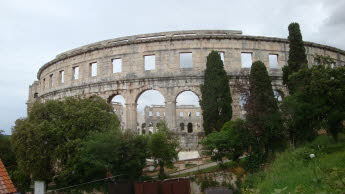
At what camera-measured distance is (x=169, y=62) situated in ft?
93.4

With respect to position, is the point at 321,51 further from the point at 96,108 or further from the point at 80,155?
the point at 80,155

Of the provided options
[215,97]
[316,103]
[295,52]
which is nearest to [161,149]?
[316,103]

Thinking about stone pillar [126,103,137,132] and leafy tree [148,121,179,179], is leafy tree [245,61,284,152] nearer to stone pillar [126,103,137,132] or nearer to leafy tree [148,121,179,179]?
leafy tree [148,121,179,179]

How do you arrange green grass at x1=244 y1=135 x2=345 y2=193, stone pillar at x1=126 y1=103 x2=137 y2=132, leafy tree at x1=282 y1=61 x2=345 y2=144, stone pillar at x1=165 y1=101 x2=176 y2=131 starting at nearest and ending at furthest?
green grass at x1=244 y1=135 x2=345 y2=193
leafy tree at x1=282 y1=61 x2=345 y2=144
stone pillar at x1=165 y1=101 x2=176 y2=131
stone pillar at x1=126 y1=103 x2=137 y2=132

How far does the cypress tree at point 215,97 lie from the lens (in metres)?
24.5

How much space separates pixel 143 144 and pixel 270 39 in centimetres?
1771

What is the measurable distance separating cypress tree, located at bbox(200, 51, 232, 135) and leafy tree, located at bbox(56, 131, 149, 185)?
7.73 meters

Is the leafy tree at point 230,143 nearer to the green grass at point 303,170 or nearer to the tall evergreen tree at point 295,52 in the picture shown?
the green grass at point 303,170

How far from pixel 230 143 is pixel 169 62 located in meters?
12.8

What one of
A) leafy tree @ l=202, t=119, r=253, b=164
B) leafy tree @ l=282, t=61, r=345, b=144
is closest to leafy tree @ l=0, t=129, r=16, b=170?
leafy tree @ l=202, t=119, r=253, b=164

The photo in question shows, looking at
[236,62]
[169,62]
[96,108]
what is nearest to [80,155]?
[96,108]

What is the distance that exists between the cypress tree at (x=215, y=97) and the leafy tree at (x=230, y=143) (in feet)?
19.7

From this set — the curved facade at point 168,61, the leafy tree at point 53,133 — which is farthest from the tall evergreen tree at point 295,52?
the leafy tree at point 53,133

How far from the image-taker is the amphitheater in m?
28.0
